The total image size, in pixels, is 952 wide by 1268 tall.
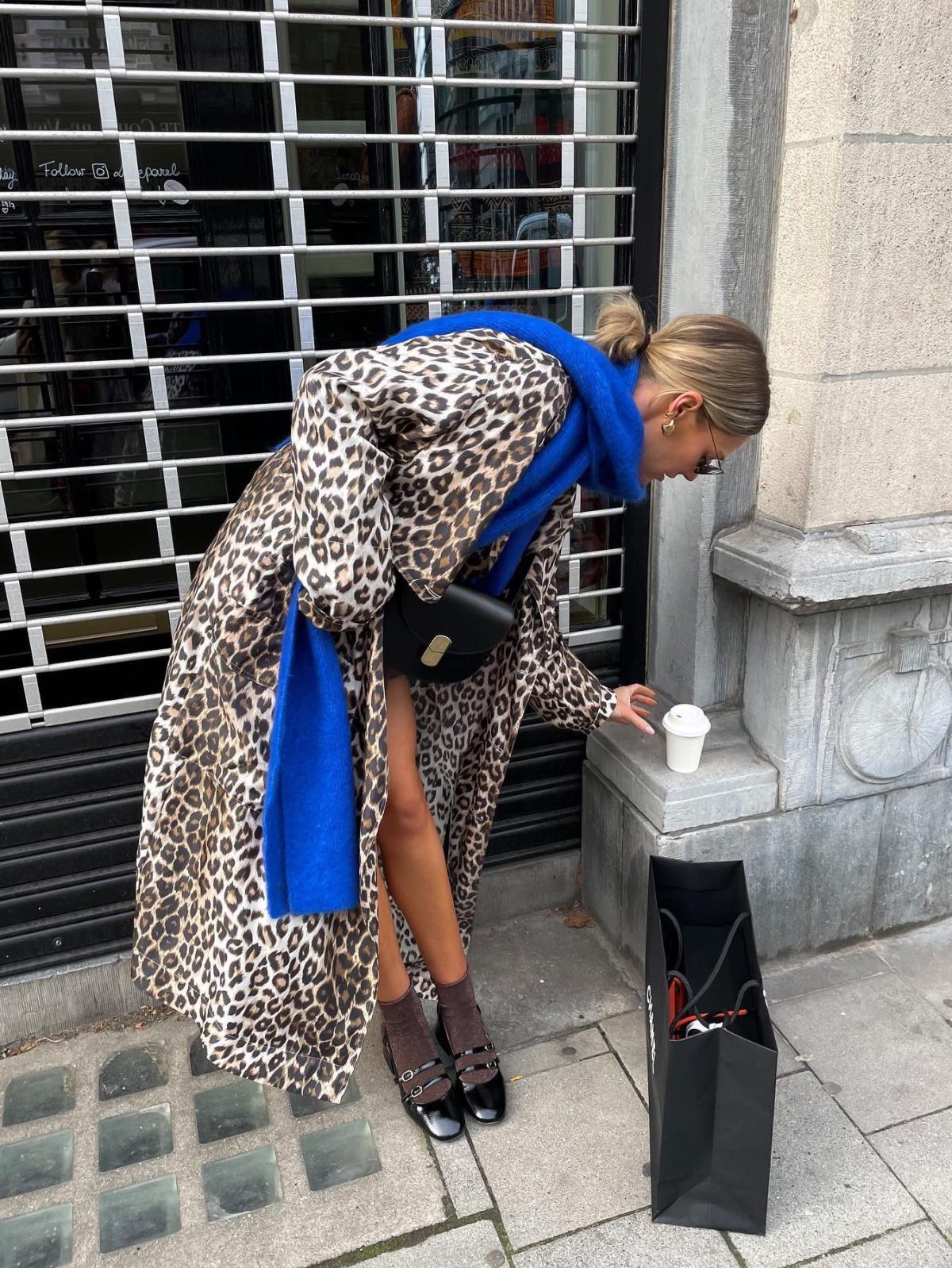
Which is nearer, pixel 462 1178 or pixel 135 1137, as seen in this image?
pixel 462 1178

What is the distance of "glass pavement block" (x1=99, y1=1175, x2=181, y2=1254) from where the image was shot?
2150 mm

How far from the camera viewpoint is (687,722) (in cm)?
264

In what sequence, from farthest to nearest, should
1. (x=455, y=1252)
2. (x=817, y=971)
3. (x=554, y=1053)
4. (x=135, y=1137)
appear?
(x=817, y=971), (x=554, y=1053), (x=135, y=1137), (x=455, y=1252)

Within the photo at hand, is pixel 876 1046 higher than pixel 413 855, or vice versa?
pixel 413 855

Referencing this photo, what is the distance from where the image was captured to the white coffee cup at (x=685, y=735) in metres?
2.64

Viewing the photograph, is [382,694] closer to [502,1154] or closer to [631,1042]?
[502,1154]

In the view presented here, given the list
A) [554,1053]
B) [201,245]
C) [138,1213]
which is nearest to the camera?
[138,1213]

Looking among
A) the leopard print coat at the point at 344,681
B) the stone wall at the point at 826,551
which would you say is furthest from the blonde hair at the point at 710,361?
the stone wall at the point at 826,551

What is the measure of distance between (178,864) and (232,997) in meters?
0.33

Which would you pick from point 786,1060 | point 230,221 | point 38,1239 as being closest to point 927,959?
point 786,1060

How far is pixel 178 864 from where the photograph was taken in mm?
2312

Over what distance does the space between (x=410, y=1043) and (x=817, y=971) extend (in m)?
1.23

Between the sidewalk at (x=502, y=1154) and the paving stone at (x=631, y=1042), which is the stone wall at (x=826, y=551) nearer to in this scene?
the paving stone at (x=631, y=1042)

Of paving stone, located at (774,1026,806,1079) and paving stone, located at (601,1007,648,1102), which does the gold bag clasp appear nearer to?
A: paving stone, located at (601,1007,648,1102)
